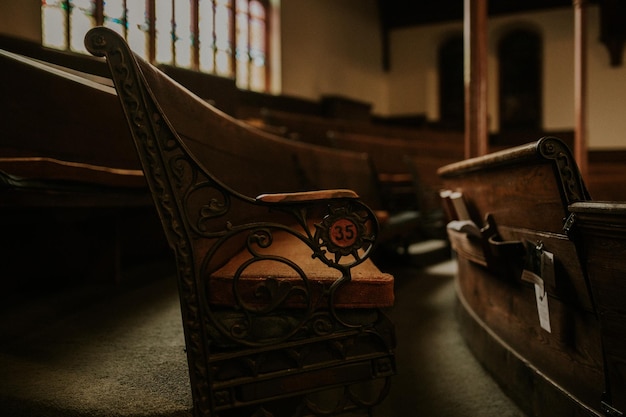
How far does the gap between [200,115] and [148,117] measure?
301 millimetres

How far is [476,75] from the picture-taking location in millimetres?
2703

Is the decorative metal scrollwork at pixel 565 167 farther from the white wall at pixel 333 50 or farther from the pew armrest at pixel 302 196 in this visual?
the white wall at pixel 333 50

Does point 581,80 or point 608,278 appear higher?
point 581,80

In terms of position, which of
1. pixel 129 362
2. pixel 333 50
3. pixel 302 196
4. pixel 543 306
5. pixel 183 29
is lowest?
pixel 129 362

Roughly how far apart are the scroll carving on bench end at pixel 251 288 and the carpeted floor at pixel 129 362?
0.17 m

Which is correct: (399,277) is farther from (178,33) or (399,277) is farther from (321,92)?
(321,92)

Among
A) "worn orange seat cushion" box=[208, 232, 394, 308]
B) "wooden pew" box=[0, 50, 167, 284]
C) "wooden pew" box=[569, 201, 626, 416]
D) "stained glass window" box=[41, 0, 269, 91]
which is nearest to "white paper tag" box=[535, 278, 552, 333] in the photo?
"wooden pew" box=[569, 201, 626, 416]

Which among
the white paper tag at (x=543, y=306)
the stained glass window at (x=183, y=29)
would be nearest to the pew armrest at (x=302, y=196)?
the white paper tag at (x=543, y=306)

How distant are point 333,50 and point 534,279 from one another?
923 cm

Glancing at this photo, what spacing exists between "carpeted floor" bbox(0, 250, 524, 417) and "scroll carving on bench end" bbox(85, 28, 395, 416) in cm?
17

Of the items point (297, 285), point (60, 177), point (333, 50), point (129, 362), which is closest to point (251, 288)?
point (297, 285)

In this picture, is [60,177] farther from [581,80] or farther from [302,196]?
[581,80]

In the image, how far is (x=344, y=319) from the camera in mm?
1249

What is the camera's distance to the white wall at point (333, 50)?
29.1 ft
